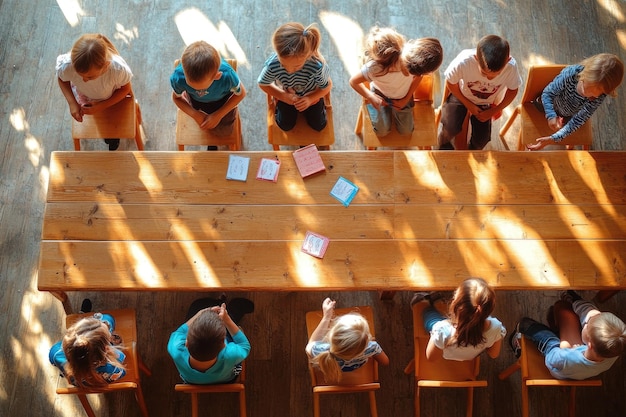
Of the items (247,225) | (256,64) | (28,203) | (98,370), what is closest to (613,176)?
(247,225)

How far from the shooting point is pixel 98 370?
3.31 metres

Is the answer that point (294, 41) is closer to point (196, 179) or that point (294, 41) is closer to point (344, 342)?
point (196, 179)

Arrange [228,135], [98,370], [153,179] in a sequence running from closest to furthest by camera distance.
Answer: [98,370] → [153,179] → [228,135]

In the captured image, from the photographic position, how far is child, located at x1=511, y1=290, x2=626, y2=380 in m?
3.12

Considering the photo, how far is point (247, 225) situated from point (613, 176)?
2.40 m

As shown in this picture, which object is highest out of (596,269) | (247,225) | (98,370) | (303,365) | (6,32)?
(6,32)

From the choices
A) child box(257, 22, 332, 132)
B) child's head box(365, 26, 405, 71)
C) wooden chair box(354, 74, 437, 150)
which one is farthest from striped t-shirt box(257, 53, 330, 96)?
wooden chair box(354, 74, 437, 150)

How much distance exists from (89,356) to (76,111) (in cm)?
176

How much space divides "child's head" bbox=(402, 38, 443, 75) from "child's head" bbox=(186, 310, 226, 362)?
1982 millimetres

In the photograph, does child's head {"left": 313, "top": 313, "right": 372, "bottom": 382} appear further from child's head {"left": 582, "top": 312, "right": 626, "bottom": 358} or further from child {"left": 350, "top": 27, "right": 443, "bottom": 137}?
child {"left": 350, "top": 27, "right": 443, "bottom": 137}

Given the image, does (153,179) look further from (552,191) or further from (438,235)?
(552,191)

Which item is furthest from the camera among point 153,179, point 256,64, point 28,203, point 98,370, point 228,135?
point 256,64

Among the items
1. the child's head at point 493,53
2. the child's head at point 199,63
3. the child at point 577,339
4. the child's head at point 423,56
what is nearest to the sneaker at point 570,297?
the child at point 577,339

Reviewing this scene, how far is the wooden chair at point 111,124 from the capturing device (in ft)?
13.1
